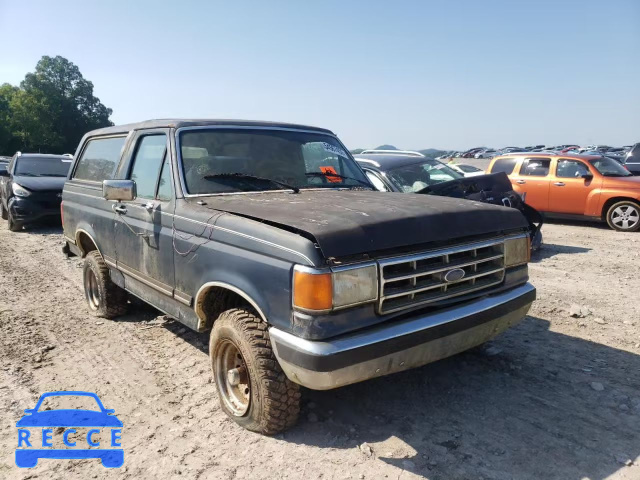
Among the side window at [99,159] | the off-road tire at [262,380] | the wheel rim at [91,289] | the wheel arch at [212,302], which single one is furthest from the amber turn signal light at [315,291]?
the wheel rim at [91,289]

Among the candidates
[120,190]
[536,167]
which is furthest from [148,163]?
[536,167]

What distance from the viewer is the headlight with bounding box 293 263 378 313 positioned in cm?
235

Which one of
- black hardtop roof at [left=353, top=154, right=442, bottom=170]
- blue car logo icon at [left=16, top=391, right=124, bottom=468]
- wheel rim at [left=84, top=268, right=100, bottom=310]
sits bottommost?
blue car logo icon at [left=16, top=391, right=124, bottom=468]

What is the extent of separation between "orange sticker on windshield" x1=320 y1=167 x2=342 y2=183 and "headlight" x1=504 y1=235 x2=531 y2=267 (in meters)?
1.55

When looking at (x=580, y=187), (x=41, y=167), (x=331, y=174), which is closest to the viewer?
(x=331, y=174)

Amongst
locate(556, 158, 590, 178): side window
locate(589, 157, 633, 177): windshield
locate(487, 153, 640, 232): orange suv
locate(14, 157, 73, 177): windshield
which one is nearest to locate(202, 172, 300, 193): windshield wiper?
locate(487, 153, 640, 232): orange suv

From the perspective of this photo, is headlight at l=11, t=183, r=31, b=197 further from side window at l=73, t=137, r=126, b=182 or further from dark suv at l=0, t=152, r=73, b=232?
side window at l=73, t=137, r=126, b=182

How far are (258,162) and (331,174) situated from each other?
680 millimetres

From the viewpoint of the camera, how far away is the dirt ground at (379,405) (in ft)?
8.56

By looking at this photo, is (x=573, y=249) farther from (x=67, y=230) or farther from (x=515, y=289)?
(x=67, y=230)

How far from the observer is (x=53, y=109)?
53719mm

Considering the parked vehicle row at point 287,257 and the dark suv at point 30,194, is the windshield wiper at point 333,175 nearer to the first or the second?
the parked vehicle row at point 287,257

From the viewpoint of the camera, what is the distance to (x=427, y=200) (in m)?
3.35

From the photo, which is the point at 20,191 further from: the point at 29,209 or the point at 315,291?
the point at 315,291
